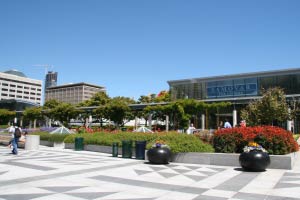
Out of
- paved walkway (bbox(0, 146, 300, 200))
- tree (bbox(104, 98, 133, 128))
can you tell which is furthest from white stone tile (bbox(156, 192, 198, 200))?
tree (bbox(104, 98, 133, 128))

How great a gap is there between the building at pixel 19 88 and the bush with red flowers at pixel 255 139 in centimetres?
15338

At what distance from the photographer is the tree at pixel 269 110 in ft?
72.6

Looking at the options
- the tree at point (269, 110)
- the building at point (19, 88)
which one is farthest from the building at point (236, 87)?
the building at point (19, 88)

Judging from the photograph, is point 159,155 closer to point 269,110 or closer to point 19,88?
point 269,110

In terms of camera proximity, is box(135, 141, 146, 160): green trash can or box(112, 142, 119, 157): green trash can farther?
box(112, 142, 119, 157): green trash can

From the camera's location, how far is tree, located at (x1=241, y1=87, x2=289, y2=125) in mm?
22125

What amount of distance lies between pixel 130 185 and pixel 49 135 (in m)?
17.9

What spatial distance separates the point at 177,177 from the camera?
10.6 metres

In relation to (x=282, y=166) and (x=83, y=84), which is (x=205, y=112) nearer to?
(x=282, y=166)

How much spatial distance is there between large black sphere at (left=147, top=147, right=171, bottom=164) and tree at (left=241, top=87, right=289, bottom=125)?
11.1 meters

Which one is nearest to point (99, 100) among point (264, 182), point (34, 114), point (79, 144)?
point (34, 114)

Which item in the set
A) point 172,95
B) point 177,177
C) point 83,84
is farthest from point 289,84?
point 83,84

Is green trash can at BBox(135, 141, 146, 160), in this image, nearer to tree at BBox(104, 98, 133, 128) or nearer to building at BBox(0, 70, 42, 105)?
tree at BBox(104, 98, 133, 128)

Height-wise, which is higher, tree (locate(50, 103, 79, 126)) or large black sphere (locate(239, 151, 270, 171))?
tree (locate(50, 103, 79, 126))
